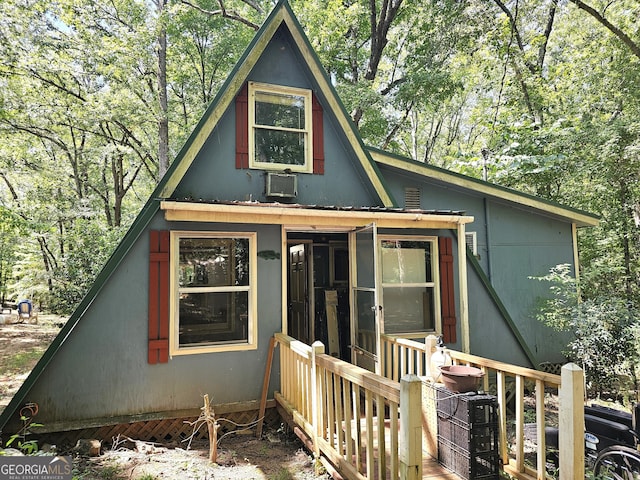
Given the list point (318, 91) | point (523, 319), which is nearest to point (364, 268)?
point (318, 91)

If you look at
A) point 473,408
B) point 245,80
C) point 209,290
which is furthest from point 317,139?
point 473,408

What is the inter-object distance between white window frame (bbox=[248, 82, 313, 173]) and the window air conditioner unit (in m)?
0.18

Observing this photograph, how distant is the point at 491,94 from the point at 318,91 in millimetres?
14221

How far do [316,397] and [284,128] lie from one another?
4.06 m

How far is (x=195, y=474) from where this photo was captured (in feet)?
12.7

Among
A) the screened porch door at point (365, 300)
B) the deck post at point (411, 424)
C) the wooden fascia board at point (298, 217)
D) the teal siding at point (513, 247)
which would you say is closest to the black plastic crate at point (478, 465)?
the deck post at point (411, 424)

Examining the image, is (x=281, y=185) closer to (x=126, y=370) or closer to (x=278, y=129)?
(x=278, y=129)

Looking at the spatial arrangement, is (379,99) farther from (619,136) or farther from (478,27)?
(619,136)

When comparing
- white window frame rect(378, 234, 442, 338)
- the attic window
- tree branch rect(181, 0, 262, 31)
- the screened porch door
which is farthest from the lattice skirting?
tree branch rect(181, 0, 262, 31)

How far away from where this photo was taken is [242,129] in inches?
236

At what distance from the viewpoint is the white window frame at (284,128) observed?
6055 millimetres

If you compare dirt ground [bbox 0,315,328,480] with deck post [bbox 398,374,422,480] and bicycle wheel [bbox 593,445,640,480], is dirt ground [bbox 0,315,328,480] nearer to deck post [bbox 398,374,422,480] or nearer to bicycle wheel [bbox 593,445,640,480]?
deck post [bbox 398,374,422,480]

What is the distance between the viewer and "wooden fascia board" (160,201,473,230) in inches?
185

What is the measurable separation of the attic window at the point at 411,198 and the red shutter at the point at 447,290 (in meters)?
2.07
